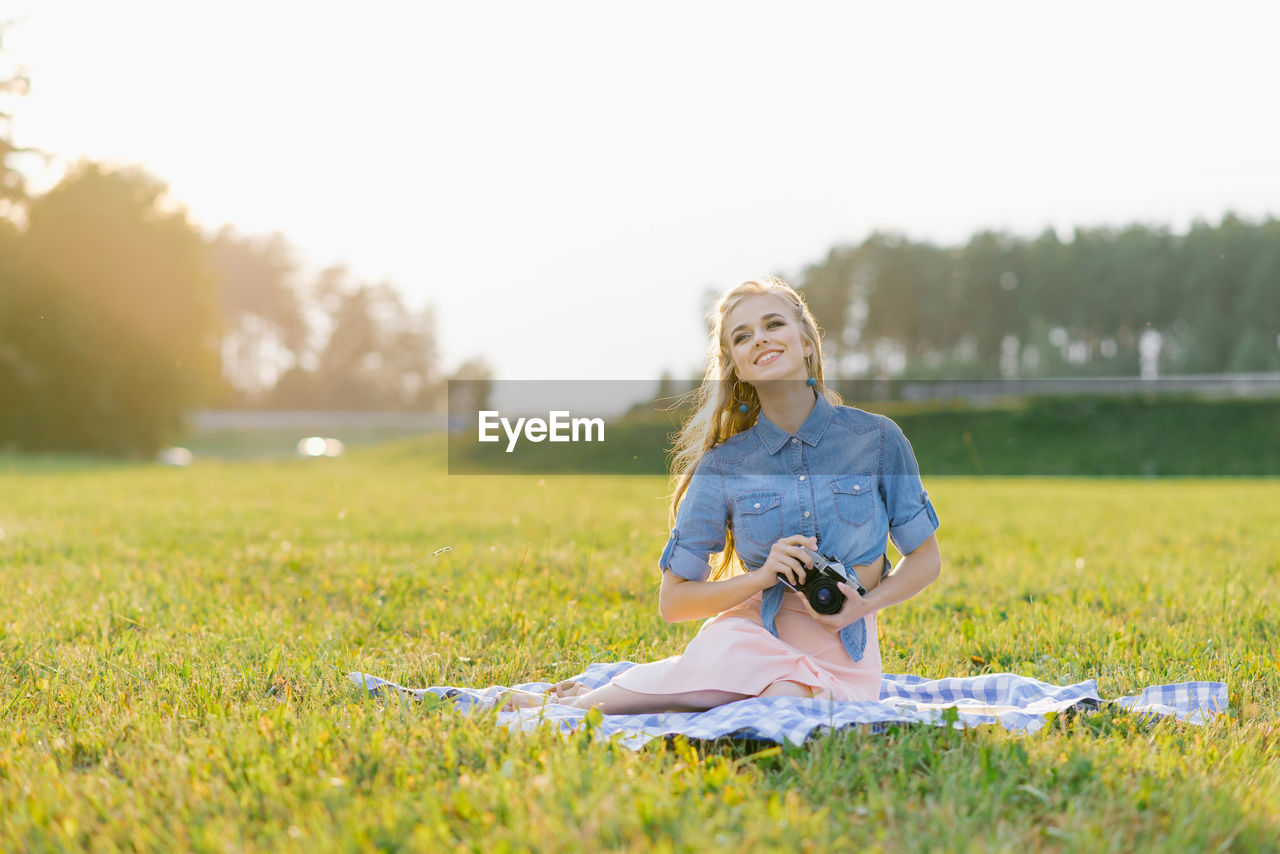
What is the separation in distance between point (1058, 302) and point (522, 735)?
3889 cm

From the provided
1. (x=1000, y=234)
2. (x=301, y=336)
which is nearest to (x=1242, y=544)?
(x=1000, y=234)

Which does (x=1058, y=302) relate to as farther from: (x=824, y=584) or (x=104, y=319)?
(x=824, y=584)

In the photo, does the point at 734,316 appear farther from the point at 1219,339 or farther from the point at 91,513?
the point at 1219,339

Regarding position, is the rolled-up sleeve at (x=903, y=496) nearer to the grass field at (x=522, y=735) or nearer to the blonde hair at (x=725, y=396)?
the blonde hair at (x=725, y=396)

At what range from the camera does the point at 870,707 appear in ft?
10.4

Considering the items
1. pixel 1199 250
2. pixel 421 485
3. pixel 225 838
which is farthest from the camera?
pixel 1199 250

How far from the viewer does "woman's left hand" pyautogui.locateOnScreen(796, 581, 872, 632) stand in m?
3.19

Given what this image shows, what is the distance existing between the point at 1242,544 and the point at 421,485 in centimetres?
1109

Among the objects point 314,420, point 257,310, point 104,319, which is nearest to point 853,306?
point 314,420

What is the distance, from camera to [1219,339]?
82.8 feet

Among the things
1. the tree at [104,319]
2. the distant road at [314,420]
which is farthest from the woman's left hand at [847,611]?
the distant road at [314,420]

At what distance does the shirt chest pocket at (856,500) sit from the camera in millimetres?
3408

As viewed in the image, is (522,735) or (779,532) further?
(779,532)

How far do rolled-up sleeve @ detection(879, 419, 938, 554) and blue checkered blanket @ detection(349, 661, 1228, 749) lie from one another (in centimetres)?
55
